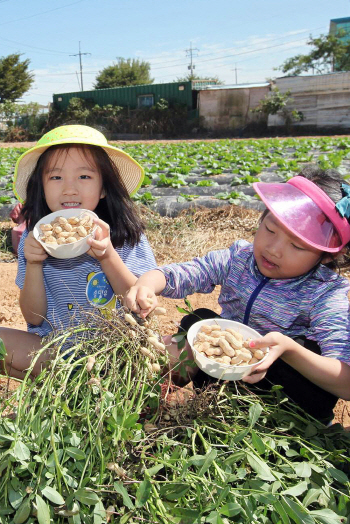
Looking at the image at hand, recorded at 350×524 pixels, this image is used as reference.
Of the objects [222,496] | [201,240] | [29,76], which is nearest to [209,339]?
[222,496]

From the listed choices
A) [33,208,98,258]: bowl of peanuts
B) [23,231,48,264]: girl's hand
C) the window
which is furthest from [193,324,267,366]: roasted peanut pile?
the window

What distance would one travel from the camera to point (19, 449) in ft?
3.61

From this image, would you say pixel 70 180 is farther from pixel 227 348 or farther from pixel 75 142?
pixel 227 348

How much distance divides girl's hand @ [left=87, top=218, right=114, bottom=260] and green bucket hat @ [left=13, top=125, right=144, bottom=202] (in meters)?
0.36

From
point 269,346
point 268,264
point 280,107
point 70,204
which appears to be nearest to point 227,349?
point 269,346

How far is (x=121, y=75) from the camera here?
4562 cm

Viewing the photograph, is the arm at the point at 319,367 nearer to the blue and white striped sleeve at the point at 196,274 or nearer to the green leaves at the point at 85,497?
the blue and white striped sleeve at the point at 196,274

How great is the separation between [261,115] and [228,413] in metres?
26.9

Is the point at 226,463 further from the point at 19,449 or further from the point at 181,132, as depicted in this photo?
the point at 181,132

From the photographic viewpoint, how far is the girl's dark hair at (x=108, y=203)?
6.70ft

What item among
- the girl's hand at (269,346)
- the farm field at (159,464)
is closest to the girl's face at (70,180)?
the farm field at (159,464)

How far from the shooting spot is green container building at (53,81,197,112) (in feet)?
93.5

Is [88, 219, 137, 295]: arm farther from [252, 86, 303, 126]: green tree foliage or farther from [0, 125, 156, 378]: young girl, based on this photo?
[252, 86, 303, 126]: green tree foliage

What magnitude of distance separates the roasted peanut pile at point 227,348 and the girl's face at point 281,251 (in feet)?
1.12
